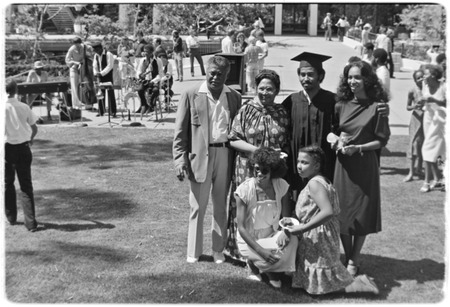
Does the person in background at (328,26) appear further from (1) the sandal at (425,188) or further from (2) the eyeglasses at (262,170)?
(2) the eyeglasses at (262,170)

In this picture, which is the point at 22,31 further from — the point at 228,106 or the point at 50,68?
the point at 228,106

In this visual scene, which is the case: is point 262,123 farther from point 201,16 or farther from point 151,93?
point 201,16

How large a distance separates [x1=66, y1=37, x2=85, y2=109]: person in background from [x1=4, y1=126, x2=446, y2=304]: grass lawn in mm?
5118

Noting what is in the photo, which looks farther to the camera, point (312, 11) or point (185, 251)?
point (312, 11)

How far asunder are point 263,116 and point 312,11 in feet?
90.4

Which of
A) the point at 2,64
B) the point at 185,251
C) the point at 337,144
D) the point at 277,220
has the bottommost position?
A: the point at 185,251

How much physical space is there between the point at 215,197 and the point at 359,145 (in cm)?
139

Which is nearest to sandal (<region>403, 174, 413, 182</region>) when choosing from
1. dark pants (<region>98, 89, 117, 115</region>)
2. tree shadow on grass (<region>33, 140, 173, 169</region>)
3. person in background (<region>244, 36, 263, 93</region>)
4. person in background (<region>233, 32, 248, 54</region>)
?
tree shadow on grass (<region>33, 140, 173, 169</region>)

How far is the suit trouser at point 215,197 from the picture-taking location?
5062 millimetres

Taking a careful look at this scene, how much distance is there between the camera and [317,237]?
14.5 ft

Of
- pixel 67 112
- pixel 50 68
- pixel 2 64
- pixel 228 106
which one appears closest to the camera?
pixel 228 106

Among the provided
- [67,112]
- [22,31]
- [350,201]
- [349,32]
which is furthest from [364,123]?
[349,32]

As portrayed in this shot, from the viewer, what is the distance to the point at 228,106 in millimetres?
5035

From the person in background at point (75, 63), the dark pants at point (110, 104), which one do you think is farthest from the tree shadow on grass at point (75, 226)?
the person in background at point (75, 63)
